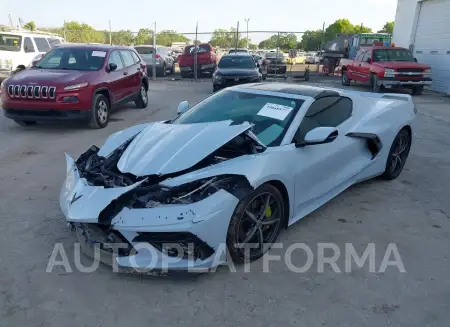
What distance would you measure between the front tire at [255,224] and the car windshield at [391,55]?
1366cm

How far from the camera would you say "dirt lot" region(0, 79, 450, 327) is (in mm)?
2484

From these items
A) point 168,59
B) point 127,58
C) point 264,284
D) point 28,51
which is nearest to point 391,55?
point 127,58

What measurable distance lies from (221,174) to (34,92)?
18.5 feet

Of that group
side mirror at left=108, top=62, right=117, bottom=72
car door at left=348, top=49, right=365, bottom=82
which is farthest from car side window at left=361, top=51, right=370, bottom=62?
side mirror at left=108, top=62, right=117, bottom=72

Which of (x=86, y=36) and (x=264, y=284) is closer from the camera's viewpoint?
(x=264, y=284)

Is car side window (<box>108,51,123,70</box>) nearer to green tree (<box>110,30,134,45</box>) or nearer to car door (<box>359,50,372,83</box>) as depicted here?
car door (<box>359,50,372,83</box>)

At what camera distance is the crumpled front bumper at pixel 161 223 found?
2.56m

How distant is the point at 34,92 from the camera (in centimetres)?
703

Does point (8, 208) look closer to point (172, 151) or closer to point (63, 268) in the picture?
point (63, 268)

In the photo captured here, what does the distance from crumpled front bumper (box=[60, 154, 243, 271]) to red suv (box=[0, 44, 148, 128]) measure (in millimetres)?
4962

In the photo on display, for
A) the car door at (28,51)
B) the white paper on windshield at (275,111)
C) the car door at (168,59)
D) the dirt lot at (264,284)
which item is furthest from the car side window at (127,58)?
the car door at (168,59)

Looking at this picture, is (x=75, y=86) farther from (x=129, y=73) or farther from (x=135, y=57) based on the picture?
(x=135, y=57)

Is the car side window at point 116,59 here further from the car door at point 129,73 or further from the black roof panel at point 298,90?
the black roof panel at point 298,90

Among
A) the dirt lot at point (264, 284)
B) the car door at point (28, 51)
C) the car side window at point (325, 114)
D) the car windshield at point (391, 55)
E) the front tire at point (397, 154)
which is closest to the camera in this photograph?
the dirt lot at point (264, 284)
